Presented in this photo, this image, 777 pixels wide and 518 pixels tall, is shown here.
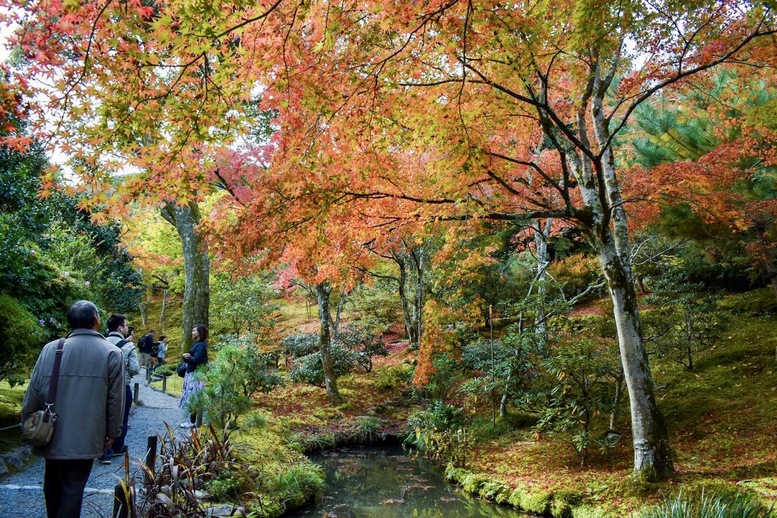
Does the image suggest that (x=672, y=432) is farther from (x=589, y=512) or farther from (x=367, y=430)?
(x=367, y=430)

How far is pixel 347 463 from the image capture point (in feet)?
27.9

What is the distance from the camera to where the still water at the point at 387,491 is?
622cm

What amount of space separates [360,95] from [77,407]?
12.4 feet

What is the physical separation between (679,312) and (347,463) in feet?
22.5

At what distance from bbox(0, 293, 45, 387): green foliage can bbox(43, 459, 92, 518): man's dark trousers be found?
109 inches

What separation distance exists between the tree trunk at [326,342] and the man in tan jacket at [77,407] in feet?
24.9

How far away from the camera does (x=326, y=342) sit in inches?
438

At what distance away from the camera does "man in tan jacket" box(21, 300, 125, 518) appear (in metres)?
2.87

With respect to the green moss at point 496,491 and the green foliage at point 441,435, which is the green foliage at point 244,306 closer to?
the green foliage at point 441,435

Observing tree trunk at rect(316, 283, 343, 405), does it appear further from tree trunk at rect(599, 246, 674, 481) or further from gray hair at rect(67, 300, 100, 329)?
gray hair at rect(67, 300, 100, 329)

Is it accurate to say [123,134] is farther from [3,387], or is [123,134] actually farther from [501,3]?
[3,387]

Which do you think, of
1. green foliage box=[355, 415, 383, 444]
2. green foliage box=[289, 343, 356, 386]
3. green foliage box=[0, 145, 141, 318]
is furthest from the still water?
green foliage box=[0, 145, 141, 318]

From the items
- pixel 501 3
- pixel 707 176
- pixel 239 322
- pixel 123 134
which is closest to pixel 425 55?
pixel 501 3

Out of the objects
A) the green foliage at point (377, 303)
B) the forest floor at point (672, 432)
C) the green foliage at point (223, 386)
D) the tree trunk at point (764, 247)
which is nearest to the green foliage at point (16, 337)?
the green foliage at point (223, 386)
